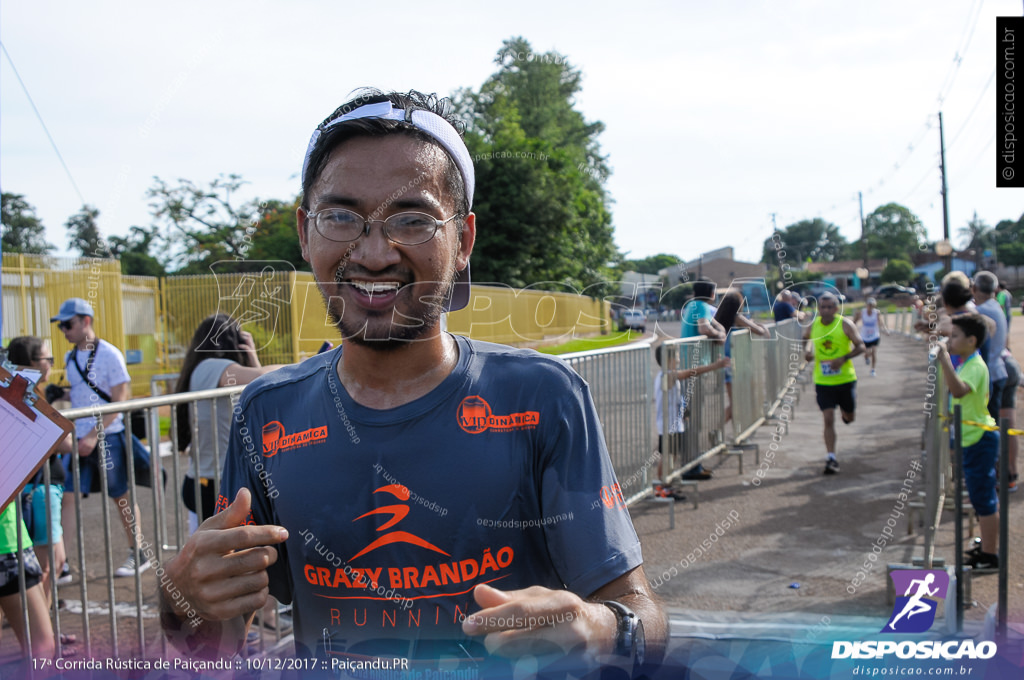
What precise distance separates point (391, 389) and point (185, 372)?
132 inches

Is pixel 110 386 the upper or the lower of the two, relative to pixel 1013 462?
upper

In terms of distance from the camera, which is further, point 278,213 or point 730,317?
point 730,317

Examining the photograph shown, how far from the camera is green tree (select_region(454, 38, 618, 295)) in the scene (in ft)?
17.5

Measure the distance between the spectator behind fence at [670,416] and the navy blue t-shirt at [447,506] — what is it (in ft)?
16.8

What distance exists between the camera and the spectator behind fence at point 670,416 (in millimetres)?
6639

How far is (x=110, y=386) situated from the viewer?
208 inches

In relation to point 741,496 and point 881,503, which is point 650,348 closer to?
point 741,496

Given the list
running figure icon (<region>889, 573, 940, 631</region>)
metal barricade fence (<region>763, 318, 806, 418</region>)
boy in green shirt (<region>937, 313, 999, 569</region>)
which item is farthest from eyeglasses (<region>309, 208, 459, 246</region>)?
metal barricade fence (<region>763, 318, 806, 418</region>)

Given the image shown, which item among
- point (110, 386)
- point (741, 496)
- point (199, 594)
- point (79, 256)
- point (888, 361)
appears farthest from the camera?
point (888, 361)

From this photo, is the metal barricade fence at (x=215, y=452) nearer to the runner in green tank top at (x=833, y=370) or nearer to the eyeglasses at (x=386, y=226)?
the runner in green tank top at (x=833, y=370)

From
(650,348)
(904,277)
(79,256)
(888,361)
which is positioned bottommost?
(888,361)

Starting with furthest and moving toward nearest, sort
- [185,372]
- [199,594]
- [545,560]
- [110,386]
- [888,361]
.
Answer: [888,361] → [110,386] → [185,372] → [545,560] → [199,594]

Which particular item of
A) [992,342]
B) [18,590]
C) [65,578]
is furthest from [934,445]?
[65,578]

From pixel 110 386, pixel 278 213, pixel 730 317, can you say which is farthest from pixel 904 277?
pixel 110 386
